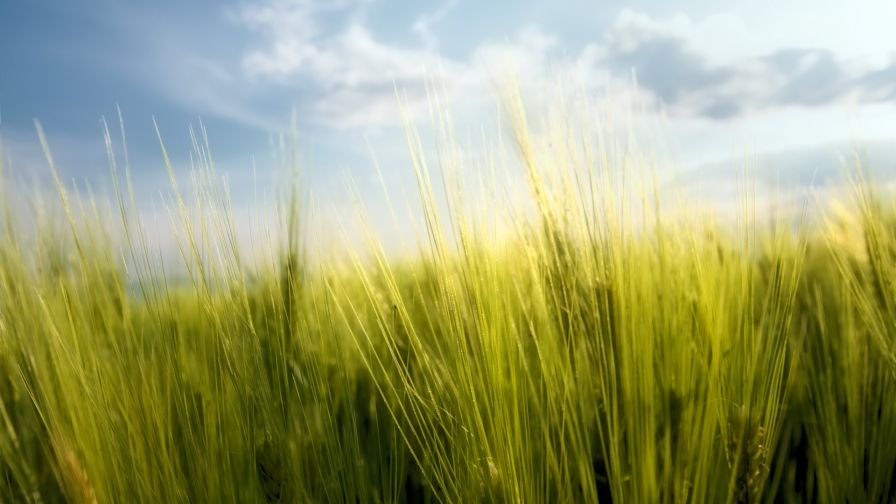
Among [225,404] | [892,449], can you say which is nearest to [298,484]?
[225,404]

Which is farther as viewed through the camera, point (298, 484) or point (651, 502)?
point (298, 484)

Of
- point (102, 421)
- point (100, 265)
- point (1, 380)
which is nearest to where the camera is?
point (102, 421)

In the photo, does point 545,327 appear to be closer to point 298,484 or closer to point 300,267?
point 298,484

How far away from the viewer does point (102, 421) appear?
1.35m

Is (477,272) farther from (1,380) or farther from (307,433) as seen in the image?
(1,380)

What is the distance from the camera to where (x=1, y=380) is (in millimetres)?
1806

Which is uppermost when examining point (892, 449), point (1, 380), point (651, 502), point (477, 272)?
point (477, 272)

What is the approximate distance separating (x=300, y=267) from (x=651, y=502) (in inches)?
35.3

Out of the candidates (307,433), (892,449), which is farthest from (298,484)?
(892,449)

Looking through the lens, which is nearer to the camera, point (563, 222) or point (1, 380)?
point (563, 222)

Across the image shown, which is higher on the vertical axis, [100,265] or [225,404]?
[100,265]

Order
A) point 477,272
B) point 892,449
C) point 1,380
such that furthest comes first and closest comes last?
point 1,380, point 892,449, point 477,272

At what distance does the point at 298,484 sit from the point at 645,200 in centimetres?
83

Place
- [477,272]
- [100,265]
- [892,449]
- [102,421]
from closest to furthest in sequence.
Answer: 1. [477,272]
2. [102,421]
3. [100,265]
4. [892,449]
